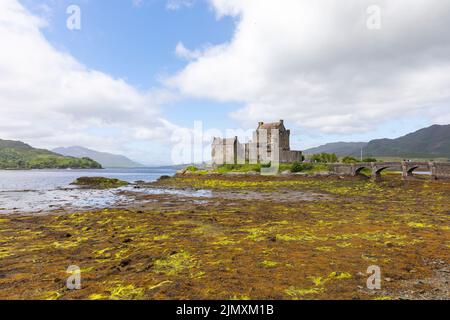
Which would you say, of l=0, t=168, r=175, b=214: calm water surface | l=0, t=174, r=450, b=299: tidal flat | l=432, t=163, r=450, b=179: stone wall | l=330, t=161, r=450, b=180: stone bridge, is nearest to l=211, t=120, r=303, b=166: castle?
l=330, t=161, r=450, b=180: stone bridge

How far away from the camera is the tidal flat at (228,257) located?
7.57m

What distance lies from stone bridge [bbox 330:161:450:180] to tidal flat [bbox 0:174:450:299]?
39.6m

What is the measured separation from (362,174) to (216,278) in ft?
234

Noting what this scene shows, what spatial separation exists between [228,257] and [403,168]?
60465 mm

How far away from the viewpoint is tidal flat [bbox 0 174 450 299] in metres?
7.57

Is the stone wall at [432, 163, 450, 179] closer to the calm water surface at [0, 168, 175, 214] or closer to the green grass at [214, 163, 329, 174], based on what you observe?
the green grass at [214, 163, 329, 174]

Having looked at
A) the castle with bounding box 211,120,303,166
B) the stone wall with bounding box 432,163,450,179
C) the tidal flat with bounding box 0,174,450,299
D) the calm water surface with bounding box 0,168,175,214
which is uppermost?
the castle with bounding box 211,120,303,166

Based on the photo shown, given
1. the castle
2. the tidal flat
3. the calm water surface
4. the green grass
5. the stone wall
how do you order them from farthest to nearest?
the castle → the green grass → the stone wall → the calm water surface → the tidal flat

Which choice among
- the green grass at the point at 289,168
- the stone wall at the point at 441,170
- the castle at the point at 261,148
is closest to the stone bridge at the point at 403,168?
the stone wall at the point at 441,170

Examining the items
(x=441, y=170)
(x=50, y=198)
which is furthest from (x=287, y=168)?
(x=50, y=198)

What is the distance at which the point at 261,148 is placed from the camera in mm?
84250
